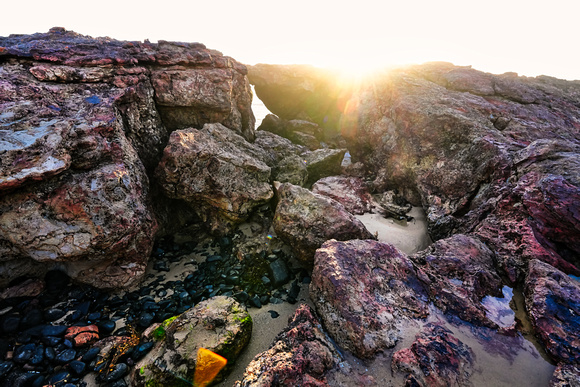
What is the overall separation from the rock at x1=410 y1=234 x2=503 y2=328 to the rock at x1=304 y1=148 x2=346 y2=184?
5431 mm

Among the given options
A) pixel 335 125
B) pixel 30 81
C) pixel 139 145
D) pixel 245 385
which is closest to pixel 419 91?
pixel 335 125

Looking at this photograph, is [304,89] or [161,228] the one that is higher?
[304,89]

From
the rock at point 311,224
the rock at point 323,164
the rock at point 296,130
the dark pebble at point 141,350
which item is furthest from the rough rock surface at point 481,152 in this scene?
the dark pebble at point 141,350

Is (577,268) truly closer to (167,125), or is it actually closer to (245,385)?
(245,385)

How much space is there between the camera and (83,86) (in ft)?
16.2

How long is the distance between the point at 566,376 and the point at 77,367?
20.4 ft

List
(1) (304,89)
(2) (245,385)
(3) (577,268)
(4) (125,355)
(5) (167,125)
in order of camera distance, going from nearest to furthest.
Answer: (2) (245,385), (4) (125,355), (3) (577,268), (5) (167,125), (1) (304,89)

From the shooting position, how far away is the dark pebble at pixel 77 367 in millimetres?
Result: 3197

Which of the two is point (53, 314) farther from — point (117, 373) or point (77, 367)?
point (117, 373)

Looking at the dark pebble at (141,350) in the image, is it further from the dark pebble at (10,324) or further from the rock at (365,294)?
the rock at (365,294)

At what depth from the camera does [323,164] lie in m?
9.31

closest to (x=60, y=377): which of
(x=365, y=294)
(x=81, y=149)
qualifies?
(x=81, y=149)

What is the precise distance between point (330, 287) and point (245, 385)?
164 centimetres

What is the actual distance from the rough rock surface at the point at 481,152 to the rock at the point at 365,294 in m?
1.97
